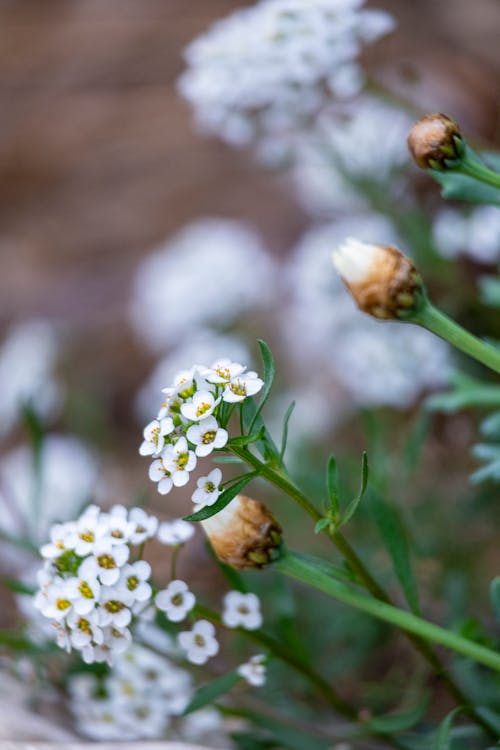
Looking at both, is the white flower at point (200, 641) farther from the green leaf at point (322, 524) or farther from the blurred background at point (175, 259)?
the blurred background at point (175, 259)

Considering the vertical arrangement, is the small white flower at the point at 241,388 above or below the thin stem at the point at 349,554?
above

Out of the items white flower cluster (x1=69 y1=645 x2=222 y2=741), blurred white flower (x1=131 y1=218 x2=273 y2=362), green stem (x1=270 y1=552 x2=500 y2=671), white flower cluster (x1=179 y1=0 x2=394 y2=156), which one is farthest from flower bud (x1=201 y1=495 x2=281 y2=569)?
blurred white flower (x1=131 y1=218 x2=273 y2=362)

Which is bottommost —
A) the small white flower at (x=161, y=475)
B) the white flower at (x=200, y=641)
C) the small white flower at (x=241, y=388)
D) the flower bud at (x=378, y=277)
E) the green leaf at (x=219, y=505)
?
the white flower at (x=200, y=641)

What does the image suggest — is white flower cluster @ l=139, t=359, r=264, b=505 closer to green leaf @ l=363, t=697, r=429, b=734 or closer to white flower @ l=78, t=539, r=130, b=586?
white flower @ l=78, t=539, r=130, b=586

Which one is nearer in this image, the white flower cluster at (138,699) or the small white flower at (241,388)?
the small white flower at (241,388)

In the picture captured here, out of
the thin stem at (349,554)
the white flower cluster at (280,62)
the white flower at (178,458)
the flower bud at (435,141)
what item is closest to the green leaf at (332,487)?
the thin stem at (349,554)

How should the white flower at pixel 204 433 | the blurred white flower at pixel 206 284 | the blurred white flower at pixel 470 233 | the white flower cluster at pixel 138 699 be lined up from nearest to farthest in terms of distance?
the white flower at pixel 204 433 < the white flower cluster at pixel 138 699 < the blurred white flower at pixel 470 233 < the blurred white flower at pixel 206 284
